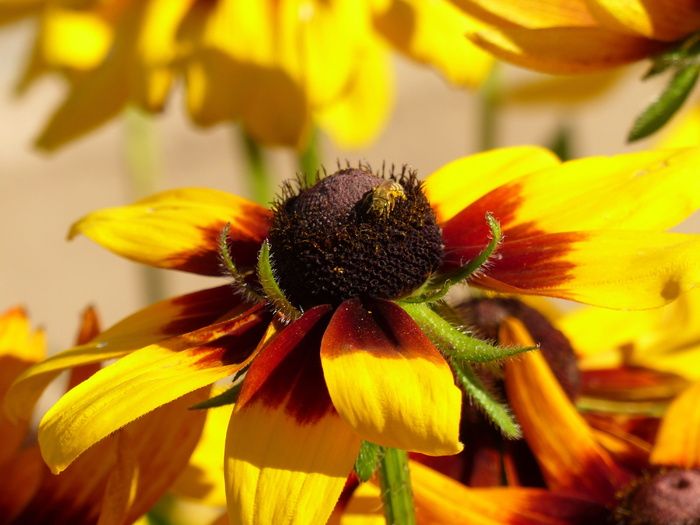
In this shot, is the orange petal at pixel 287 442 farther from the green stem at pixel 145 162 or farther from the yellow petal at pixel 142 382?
the green stem at pixel 145 162

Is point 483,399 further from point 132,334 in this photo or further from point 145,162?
point 145,162

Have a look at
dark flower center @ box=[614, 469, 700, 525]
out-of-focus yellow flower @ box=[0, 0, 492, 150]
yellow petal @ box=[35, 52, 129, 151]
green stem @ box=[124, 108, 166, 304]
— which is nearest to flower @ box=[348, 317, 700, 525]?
dark flower center @ box=[614, 469, 700, 525]

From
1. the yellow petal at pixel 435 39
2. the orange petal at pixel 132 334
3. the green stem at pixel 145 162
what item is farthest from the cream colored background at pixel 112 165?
the orange petal at pixel 132 334

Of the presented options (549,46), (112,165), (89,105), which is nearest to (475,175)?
(549,46)

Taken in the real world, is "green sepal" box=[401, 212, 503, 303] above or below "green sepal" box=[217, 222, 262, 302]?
below

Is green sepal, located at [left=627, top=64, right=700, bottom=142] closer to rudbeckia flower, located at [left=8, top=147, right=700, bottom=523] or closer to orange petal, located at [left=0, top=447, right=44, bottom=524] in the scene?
rudbeckia flower, located at [left=8, top=147, right=700, bottom=523]

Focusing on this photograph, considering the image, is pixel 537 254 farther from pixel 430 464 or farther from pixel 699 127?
pixel 699 127

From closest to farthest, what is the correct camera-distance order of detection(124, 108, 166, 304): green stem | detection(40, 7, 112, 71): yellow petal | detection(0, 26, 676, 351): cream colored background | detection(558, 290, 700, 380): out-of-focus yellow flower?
1. detection(558, 290, 700, 380): out-of-focus yellow flower
2. detection(40, 7, 112, 71): yellow petal
3. detection(124, 108, 166, 304): green stem
4. detection(0, 26, 676, 351): cream colored background
